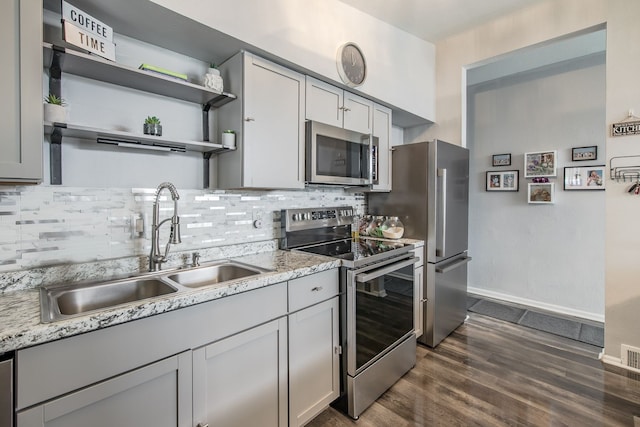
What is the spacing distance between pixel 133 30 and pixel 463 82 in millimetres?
2864

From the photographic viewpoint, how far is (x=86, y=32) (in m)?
1.29

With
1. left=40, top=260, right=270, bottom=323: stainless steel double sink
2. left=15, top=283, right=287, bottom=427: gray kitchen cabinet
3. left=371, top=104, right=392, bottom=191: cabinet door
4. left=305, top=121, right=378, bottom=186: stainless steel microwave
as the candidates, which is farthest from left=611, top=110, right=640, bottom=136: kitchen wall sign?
left=15, top=283, right=287, bottom=427: gray kitchen cabinet

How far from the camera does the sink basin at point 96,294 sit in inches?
47.7

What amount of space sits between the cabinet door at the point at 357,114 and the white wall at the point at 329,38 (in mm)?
86

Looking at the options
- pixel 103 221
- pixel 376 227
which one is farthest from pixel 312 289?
pixel 376 227

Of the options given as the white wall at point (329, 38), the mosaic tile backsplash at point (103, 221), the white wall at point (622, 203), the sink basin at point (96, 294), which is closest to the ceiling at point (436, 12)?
the white wall at point (329, 38)

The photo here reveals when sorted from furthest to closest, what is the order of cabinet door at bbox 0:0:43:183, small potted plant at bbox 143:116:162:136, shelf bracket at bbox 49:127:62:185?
1. small potted plant at bbox 143:116:162:136
2. shelf bracket at bbox 49:127:62:185
3. cabinet door at bbox 0:0:43:183

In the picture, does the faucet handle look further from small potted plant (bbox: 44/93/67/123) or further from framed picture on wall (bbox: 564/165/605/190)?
framed picture on wall (bbox: 564/165/605/190)

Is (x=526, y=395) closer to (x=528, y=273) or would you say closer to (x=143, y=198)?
(x=528, y=273)

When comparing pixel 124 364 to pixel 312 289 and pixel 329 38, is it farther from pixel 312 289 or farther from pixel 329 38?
pixel 329 38

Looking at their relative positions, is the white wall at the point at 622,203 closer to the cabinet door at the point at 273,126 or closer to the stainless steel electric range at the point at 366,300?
the stainless steel electric range at the point at 366,300

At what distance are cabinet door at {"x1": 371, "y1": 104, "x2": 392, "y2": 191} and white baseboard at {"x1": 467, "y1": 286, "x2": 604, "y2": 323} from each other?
223 cm

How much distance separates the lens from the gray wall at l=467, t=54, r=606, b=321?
3166mm

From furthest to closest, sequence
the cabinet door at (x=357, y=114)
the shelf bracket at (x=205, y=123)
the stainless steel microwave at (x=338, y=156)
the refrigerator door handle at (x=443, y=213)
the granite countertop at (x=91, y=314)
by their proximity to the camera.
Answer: the refrigerator door handle at (x=443, y=213)
the cabinet door at (x=357, y=114)
the stainless steel microwave at (x=338, y=156)
the shelf bracket at (x=205, y=123)
the granite countertop at (x=91, y=314)
